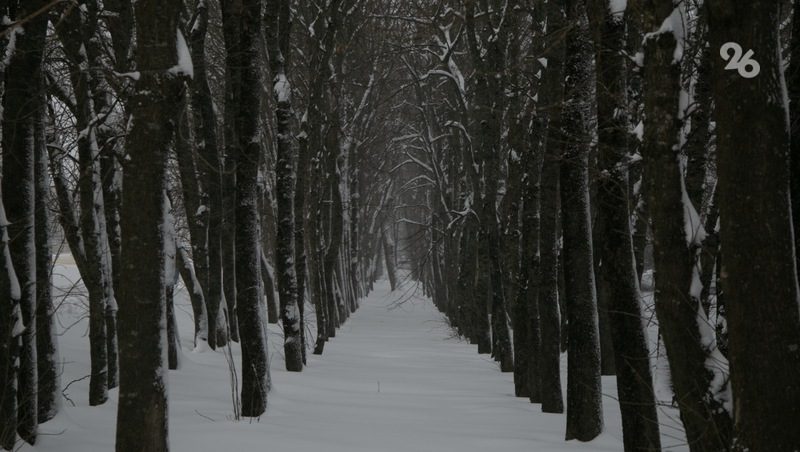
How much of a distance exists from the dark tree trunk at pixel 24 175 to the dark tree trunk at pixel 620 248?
5031 millimetres

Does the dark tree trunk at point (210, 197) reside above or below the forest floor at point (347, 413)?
above

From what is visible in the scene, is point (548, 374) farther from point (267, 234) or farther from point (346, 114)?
point (267, 234)

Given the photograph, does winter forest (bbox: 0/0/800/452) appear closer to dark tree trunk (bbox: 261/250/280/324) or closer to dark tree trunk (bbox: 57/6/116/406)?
dark tree trunk (bbox: 57/6/116/406)

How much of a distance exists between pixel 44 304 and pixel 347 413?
3849 mm

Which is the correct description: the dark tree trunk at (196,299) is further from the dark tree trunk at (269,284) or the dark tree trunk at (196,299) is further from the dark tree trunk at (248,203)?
the dark tree trunk at (269,284)

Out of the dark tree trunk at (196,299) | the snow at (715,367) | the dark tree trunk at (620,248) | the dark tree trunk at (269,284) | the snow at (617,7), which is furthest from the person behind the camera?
the dark tree trunk at (269,284)

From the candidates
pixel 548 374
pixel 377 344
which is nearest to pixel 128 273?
pixel 548 374

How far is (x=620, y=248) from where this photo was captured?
640 centimetres

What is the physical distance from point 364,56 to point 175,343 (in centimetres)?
1588

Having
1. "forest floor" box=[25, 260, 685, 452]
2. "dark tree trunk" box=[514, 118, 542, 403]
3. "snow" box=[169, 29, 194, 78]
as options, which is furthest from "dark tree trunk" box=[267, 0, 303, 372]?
"snow" box=[169, 29, 194, 78]

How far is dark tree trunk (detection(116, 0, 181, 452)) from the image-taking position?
17.2 feet

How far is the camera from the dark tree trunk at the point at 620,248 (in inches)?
243

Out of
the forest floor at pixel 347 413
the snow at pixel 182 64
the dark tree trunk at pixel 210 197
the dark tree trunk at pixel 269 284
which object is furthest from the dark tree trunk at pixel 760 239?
the dark tree trunk at pixel 269 284

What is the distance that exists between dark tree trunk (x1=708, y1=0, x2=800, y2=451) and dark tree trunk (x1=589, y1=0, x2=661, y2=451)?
1.98 metres
